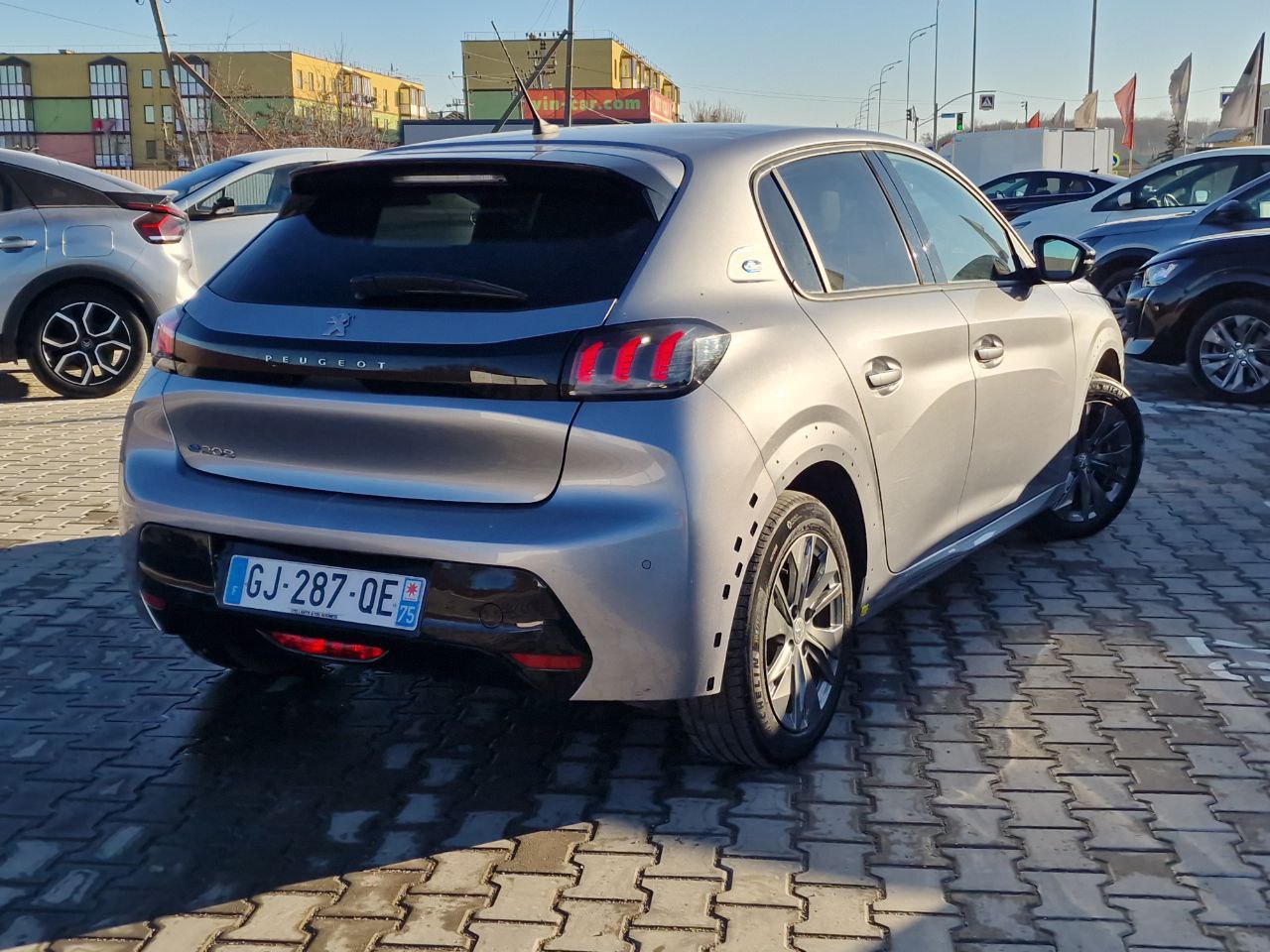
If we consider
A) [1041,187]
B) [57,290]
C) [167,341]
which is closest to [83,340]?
[57,290]

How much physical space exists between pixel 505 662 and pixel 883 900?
962 millimetres

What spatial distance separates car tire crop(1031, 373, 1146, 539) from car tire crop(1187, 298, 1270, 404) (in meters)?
4.41

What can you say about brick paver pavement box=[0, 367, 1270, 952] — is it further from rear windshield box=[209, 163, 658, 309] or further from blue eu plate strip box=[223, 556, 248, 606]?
rear windshield box=[209, 163, 658, 309]

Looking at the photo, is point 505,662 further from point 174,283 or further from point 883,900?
point 174,283

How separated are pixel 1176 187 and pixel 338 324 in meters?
13.3

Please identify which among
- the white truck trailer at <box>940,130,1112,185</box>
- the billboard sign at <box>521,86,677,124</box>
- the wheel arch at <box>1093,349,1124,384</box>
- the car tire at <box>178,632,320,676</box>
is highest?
the billboard sign at <box>521,86,677,124</box>

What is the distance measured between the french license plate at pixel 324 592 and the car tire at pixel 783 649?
71 cm

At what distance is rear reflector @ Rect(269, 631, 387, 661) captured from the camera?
3305 mm

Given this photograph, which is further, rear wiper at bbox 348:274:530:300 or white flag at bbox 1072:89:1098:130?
white flag at bbox 1072:89:1098:130

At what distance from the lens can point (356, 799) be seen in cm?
350

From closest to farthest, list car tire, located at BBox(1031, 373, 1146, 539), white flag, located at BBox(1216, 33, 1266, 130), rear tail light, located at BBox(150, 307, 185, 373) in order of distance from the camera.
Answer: rear tail light, located at BBox(150, 307, 185, 373), car tire, located at BBox(1031, 373, 1146, 539), white flag, located at BBox(1216, 33, 1266, 130)

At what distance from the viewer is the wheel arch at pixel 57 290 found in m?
9.38

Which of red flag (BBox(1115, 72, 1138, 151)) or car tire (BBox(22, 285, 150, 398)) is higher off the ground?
red flag (BBox(1115, 72, 1138, 151))

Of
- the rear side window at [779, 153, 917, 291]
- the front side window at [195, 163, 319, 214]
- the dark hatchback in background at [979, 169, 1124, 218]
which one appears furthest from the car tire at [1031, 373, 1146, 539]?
the dark hatchback in background at [979, 169, 1124, 218]
